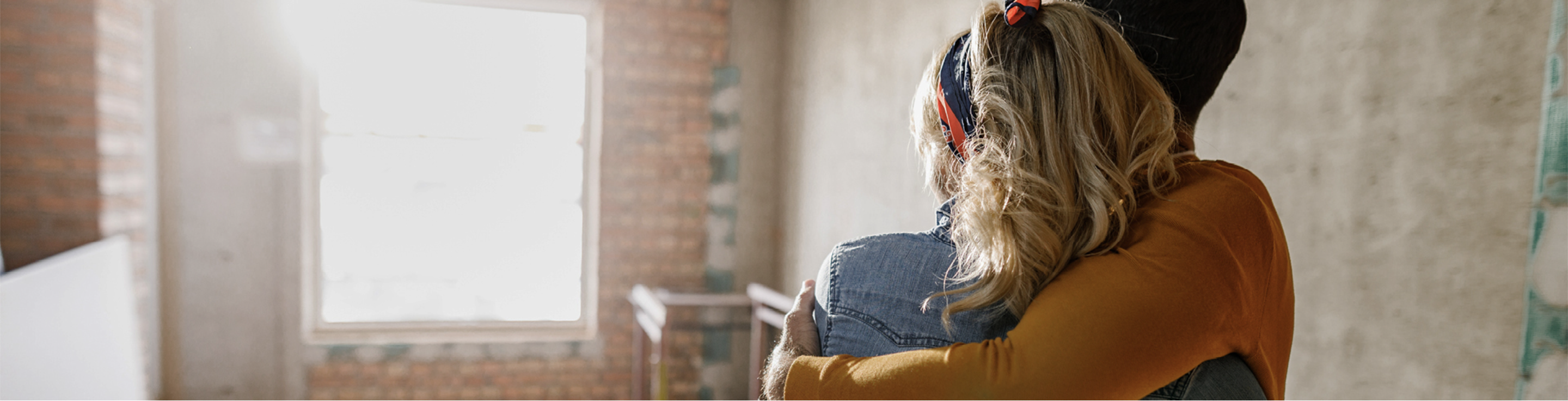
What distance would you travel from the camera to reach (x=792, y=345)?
0.88 metres

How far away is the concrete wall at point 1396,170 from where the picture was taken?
101 cm

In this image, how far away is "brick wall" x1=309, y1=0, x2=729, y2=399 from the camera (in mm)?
3766

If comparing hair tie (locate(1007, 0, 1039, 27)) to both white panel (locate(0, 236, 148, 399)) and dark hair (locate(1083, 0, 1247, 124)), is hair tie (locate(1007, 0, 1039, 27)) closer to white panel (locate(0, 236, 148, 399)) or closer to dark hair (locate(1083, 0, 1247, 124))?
dark hair (locate(1083, 0, 1247, 124))

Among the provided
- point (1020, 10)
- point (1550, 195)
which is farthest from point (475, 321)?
point (1550, 195)

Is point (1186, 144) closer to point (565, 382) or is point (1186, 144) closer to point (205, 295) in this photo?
point (565, 382)

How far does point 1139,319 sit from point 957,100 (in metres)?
0.30

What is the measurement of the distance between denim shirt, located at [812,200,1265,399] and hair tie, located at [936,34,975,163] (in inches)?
3.1

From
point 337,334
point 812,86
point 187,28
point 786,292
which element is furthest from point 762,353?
point 187,28

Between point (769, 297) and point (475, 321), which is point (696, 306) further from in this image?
point (475, 321)

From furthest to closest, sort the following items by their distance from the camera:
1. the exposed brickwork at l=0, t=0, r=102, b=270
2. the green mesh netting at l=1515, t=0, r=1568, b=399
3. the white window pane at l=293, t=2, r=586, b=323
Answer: the white window pane at l=293, t=2, r=586, b=323
the exposed brickwork at l=0, t=0, r=102, b=270
the green mesh netting at l=1515, t=0, r=1568, b=399

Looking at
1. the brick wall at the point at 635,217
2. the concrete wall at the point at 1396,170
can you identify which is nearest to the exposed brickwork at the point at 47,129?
the brick wall at the point at 635,217

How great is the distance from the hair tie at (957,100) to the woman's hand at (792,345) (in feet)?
0.78

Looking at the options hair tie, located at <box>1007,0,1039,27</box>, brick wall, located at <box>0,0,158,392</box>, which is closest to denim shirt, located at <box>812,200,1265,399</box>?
hair tie, located at <box>1007,0,1039,27</box>

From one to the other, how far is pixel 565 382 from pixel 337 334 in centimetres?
106
